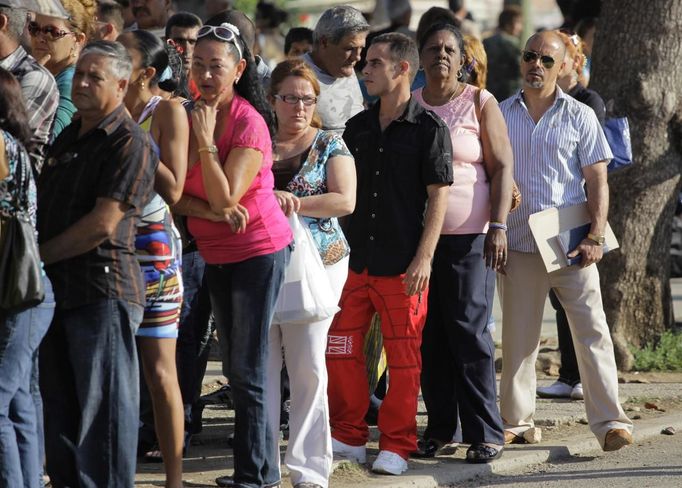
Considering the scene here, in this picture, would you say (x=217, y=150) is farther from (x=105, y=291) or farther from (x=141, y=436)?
(x=141, y=436)

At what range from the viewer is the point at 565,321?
8.62 m

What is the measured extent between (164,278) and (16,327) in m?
0.72

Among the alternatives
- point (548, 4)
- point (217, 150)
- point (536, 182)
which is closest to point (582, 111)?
point (536, 182)

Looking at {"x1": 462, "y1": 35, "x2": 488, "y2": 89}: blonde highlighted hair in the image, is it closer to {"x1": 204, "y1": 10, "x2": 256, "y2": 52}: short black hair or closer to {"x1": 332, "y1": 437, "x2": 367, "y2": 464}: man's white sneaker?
{"x1": 204, "y1": 10, "x2": 256, "y2": 52}: short black hair

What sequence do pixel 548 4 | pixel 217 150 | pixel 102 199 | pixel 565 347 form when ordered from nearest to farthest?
pixel 102 199, pixel 217 150, pixel 565 347, pixel 548 4

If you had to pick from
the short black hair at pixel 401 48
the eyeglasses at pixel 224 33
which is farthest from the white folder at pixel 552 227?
the eyeglasses at pixel 224 33

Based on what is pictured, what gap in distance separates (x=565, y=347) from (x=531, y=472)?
1885mm

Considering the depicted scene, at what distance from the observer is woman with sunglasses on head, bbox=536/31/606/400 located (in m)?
8.15

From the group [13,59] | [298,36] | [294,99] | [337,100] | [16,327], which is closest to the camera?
[16,327]

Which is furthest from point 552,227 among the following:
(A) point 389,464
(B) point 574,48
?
(A) point 389,464

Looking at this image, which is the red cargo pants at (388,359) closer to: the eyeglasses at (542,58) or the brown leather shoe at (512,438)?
the brown leather shoe at (512,438)

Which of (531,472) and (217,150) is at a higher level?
(217,150)

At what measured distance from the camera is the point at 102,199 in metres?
4.93

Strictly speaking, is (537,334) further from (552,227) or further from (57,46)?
(57,46)
